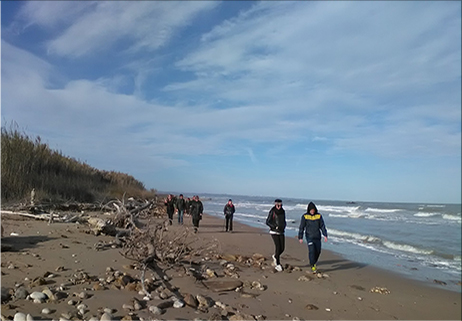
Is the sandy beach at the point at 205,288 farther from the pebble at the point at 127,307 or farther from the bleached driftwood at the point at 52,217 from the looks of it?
the bleached driftwood at the point at 52,217

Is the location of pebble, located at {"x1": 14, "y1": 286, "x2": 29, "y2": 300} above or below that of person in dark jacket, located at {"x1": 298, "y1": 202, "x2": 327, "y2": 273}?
below

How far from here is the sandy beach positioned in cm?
452

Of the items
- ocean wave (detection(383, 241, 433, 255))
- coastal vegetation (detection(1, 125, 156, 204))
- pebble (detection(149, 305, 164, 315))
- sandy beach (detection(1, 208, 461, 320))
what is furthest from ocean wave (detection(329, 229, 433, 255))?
pebble (detection(149, 305, 164, 315))

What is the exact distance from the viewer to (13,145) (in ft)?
46.9

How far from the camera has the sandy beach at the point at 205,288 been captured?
14.8 feet

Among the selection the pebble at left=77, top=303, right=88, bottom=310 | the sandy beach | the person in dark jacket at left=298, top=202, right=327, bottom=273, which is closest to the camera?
the pebble at left=77, top=303, right=88, bottom=310

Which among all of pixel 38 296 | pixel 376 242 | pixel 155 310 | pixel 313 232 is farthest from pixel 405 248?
pixel 38 296

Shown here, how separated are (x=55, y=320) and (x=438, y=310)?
23.5 feet

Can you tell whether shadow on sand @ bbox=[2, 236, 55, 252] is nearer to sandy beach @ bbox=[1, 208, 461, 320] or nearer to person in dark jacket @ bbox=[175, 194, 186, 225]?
sandy beach @ bbox=[1, 208, 461, 320]

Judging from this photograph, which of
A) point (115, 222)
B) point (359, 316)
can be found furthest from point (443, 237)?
point (115, 222)

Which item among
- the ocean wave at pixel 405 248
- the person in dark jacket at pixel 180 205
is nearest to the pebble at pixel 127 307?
the person in dark jacket at pixel 180 205

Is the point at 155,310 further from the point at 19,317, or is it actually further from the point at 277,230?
the point at 277,230

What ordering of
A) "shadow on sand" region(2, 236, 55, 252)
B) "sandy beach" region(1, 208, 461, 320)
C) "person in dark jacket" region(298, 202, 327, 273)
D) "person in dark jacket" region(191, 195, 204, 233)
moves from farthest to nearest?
"person in dark jacket" region(191, 195, 204, 233) → "person in dark jacket" region(298, 202, 327, 273) → "shadow on sand" region(2, 236, 55, 252) → "sandy beach" region(1, 208, 461, 320)

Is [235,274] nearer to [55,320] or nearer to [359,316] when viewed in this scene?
[359,316]
